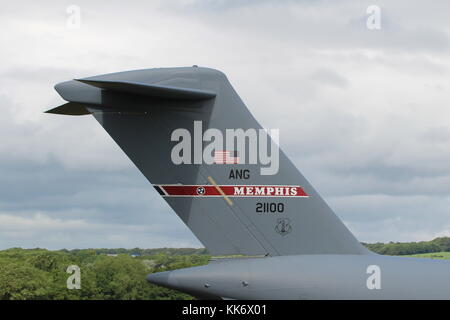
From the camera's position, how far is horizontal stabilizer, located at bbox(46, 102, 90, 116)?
1201cm

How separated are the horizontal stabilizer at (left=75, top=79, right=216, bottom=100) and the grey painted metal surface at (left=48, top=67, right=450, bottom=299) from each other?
0.7 inches

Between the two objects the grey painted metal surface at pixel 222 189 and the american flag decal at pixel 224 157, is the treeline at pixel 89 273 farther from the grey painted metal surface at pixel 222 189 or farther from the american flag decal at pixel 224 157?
the american flag decal at pixel 224 157

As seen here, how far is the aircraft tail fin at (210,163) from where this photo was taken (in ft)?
38.7

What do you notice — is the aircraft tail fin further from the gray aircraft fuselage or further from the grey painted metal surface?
the gray aircraft fuselage

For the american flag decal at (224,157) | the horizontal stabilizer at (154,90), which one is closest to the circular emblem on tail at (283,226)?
the american flag decal at (224,157)

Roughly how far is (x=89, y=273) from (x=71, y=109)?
8.91 m

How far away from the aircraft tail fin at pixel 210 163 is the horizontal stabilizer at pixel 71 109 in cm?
13

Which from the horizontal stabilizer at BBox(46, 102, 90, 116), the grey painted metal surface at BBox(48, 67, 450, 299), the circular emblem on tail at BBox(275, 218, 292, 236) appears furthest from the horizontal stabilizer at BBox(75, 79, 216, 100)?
the circular emblem on tail at BBox(275, 218, 292, 236)

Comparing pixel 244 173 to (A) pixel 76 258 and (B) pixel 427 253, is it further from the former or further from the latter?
(A) pixel 76 258

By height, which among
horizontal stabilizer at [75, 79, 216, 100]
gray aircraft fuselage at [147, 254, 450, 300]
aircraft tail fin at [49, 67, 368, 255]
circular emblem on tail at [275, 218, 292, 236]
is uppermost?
horizontal stabilizer at [75, 79, 216, 100]

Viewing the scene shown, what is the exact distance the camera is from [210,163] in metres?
11.8

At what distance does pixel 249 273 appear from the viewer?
446 inches

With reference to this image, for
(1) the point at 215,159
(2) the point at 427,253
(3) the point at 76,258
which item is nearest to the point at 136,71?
(1) the point at 215,159
